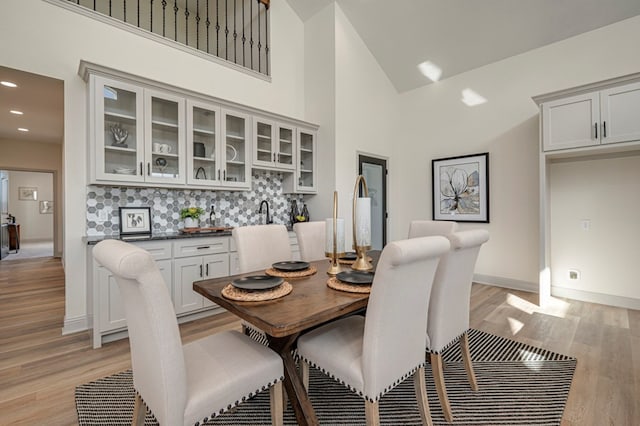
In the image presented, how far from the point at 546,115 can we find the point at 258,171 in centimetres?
351

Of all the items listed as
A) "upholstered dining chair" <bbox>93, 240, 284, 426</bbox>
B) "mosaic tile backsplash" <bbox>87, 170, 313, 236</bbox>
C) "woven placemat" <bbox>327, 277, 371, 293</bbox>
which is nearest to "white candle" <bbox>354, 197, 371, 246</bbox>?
"woven placemat" <bbox>327, 277, 371, 293</bbox>

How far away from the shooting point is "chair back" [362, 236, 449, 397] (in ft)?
3.88

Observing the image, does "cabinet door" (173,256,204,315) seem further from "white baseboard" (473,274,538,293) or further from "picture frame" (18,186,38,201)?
"picture frame" (18,186,38,201)

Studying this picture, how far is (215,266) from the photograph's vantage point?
3209mm

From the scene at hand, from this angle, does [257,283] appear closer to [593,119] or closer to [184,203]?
[184,203]

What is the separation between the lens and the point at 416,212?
17.3ft

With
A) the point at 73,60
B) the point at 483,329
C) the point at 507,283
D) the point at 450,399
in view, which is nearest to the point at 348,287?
the point at 450,399

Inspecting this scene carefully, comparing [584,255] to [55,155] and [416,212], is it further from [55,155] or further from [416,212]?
[55,155]

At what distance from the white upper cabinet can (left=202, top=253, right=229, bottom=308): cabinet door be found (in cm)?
378

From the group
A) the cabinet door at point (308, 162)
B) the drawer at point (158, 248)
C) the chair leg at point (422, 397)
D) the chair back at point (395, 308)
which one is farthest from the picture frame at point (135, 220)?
the chair leg at point (422, 397)

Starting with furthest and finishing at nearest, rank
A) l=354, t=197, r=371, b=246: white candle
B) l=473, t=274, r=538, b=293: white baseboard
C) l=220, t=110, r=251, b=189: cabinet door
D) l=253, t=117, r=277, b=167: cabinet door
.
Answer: l=473, t=274, r=538, b=293: white baseboard, l=253, t=117, r=277, b=167: cabinet door, l=220, t=110, r=251, b=189: cabinet door, l=354, t=197, r=371, b=246: white candle

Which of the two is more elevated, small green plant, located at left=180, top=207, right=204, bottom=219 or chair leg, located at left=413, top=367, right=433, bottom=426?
small green plant, located at left=180, top=207, right=204, bottom=219

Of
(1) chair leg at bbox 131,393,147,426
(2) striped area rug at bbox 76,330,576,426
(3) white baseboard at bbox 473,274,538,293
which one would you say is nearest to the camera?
(1) chair leg at bbox 131,393,147,426

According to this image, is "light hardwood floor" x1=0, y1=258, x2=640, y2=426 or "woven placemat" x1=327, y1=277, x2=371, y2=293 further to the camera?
"light hardwood floor" x1=0, y1=258, x2=640, y2=426
